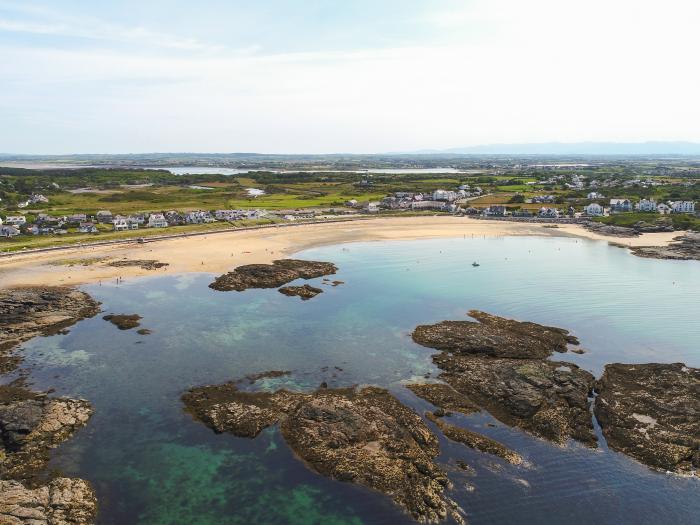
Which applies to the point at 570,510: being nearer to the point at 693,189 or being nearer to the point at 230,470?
the point at 230,470

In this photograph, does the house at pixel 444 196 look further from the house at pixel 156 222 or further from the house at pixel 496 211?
the house at pixel 156 222

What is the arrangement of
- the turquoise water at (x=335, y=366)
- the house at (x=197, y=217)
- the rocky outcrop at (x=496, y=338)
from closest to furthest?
the turquoise water at (x=335, y=366), the rocky outcrop at (x=496, y=338), the house at (x=197, y=217)

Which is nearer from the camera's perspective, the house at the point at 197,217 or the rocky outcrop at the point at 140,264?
the rocky outcrop at the point at 140,264

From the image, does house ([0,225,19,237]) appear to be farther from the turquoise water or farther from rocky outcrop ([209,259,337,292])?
rocky outcrop ([209,259,337,292])

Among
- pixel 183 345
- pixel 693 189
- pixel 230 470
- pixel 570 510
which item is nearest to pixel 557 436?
pixel 570 510

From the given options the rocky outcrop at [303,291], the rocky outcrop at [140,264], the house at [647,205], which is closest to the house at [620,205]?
the house at [647,205]

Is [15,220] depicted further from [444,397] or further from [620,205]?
[620,205]
